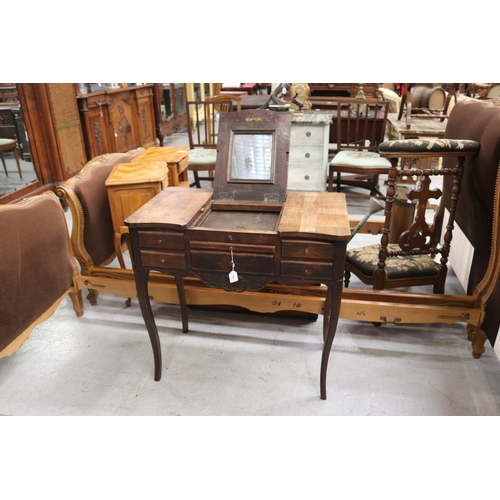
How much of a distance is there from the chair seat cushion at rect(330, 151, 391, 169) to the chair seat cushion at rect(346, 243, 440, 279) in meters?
1.65

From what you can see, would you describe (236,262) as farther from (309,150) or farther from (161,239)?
(309,150)

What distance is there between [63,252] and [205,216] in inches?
36.2

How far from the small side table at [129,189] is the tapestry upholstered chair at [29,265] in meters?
0.33

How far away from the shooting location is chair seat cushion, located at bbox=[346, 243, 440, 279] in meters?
2.31

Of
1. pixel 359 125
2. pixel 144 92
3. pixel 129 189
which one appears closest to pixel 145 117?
pixel 144 92

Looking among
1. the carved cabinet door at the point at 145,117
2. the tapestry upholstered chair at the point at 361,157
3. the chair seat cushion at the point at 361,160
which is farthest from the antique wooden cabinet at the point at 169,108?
the chair seat cushion at the point at 361,160

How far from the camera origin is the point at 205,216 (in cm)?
189

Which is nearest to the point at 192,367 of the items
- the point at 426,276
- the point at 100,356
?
the point at 100,356

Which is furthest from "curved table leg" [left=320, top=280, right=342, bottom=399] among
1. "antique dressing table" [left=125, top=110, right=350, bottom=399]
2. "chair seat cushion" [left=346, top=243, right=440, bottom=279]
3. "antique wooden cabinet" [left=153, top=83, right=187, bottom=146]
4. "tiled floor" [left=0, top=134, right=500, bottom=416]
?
"antique wooden cabinet" [left=153, top=83, right=187, bottom=146]

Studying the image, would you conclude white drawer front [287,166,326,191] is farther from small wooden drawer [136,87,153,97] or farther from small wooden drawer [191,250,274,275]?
small wooden drawer [136,87,153,97]

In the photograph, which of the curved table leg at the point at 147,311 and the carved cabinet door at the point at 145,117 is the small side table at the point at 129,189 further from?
the carved cabinet door at the point at 145,117

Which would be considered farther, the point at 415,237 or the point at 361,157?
the point at 361,157

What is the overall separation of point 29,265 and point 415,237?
75.5 inches

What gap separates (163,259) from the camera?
176 cm
